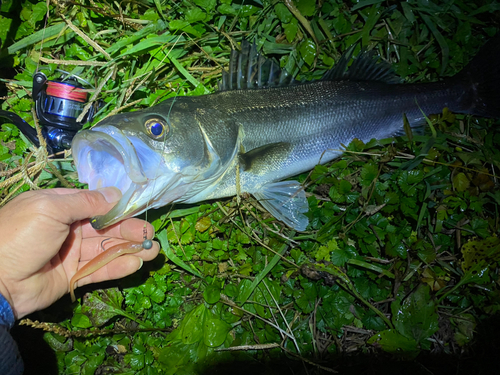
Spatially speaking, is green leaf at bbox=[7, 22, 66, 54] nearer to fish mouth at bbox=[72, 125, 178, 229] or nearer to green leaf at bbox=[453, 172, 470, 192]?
fish mouth at bbox=[72, 125, 178, 229]

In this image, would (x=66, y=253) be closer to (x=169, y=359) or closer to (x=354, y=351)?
→ (x=169, y=359)

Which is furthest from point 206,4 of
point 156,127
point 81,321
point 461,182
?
point 81,321

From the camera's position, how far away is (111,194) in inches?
80.5

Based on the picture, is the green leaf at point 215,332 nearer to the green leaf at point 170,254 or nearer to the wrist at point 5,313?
the green leaf at point 170,254

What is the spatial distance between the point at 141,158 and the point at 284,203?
4.24 feet

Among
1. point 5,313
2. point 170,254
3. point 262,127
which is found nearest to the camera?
point 5,313

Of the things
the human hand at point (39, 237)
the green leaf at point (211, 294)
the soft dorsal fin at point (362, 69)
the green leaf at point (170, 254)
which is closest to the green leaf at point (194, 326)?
the green leaf at point (211, 294)

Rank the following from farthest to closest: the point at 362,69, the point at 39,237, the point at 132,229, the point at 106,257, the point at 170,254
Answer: the point at 362,69 < the point at 170,254 < the point at 132,229 < the point at 106,257 < the point at 39,237

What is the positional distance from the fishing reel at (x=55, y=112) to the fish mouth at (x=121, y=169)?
1.02m

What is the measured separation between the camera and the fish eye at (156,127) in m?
2.08

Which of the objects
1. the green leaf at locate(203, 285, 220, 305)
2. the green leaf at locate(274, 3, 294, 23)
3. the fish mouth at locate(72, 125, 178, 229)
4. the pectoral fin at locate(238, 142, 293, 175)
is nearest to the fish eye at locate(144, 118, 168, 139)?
the fish mouth at locate(72, 125, 178, 229)

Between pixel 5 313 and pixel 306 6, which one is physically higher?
pixel 306 6

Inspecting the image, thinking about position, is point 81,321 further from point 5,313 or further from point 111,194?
point 111,194

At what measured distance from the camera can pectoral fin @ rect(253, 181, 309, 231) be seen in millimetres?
2691
